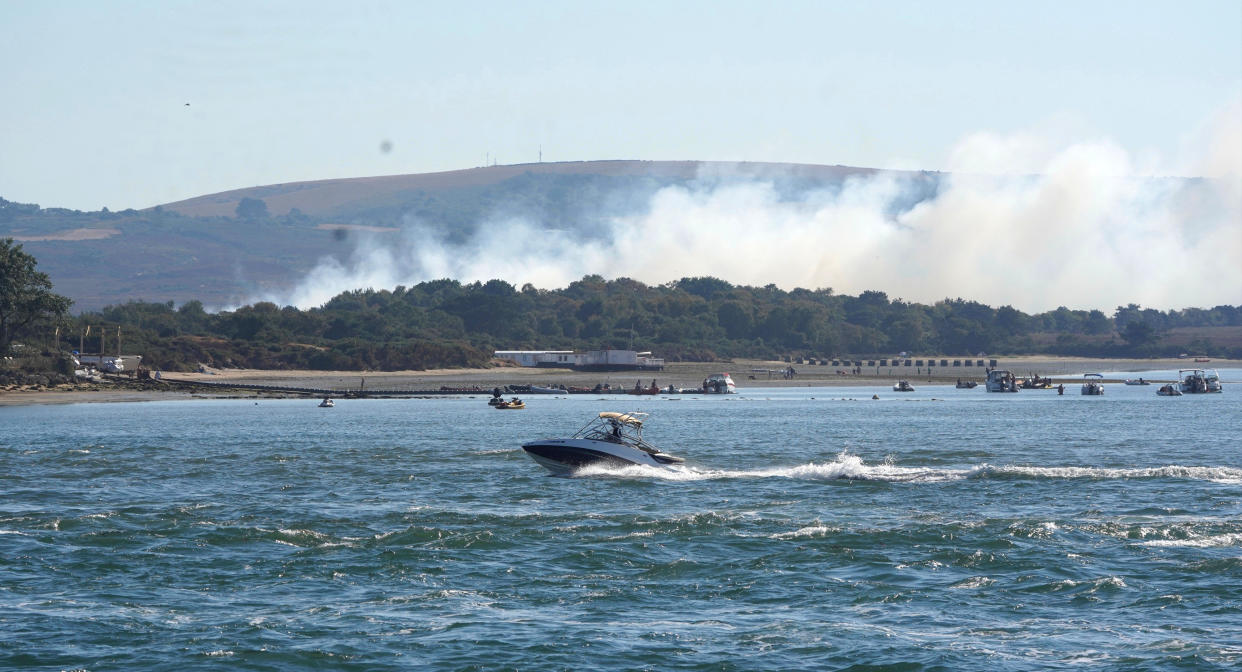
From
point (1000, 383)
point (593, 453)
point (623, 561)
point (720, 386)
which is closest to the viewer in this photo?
point (623, 561)

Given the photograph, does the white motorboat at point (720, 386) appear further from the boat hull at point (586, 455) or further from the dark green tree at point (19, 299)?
the boat hull at point (586, 455)

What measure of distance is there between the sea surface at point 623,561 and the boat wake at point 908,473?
0.20 meters

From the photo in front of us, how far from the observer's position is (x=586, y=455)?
2125 inches

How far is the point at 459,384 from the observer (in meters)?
183

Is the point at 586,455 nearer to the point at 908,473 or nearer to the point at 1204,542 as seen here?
the point at 908,473

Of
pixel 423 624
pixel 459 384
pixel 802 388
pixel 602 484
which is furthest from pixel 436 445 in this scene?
pixel 802 388

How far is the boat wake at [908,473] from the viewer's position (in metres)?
52.5

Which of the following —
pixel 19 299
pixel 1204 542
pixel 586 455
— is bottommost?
pixel 1204 542

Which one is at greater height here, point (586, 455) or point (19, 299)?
point (19, 299)

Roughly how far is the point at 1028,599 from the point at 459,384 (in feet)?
514

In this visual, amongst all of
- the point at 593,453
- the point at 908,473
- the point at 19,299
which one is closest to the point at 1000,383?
the point at 19,299

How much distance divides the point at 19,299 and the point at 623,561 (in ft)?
414

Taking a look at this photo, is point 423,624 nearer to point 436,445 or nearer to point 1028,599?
point 1028,599

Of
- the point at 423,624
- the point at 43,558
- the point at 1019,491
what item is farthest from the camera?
the point at 1019,491
